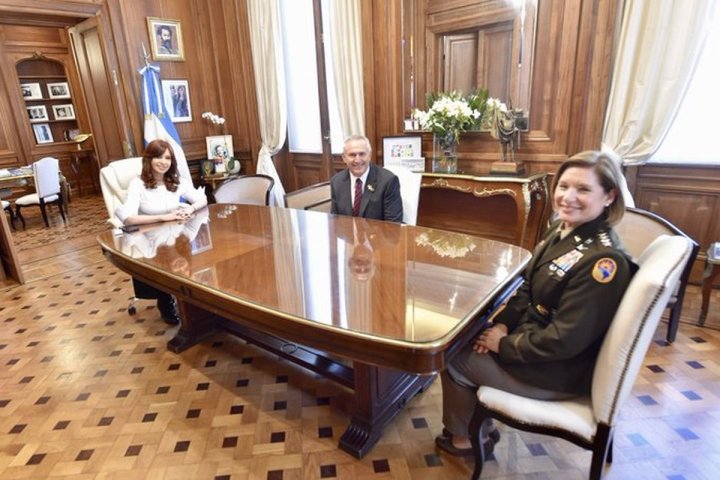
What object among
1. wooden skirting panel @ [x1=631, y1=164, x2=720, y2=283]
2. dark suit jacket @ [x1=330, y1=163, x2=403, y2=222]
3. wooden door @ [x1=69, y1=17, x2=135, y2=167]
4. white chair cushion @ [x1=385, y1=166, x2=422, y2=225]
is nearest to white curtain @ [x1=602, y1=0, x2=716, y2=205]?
wooden skirting panel @ [x1=631, y1=164, x2=720, y2=283]

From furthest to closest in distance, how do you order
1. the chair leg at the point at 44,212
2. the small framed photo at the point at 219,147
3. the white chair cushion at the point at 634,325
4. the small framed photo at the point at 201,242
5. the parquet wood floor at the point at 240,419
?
1. the chair leg at the point at 44,212
2. the small framed photo at the point at 219,147
3. the small framed photo at the point at 201,242
4. the parquet wood floor at the point at 240,419
5. the white chair cushion at the point at 634,325

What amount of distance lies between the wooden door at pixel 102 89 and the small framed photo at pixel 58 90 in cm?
348

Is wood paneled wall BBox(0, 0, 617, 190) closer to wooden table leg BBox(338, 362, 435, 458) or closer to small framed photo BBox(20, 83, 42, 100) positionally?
wooden table leg BBox(338, 362, 435, 458)

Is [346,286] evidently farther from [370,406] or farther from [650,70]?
[650,70]

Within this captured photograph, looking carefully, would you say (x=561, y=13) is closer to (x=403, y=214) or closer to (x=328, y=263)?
(x=403, y=214)

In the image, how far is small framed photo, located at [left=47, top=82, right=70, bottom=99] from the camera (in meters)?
7.56

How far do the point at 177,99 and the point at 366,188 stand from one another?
3446 mm

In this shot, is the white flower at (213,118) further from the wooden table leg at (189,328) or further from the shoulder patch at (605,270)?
the shoulder patch at (605,270)

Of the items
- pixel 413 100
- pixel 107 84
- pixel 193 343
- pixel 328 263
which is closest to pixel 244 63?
pixel 107 84

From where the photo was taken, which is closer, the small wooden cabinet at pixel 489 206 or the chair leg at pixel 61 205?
the small wooden cabinet at pixel 489 206

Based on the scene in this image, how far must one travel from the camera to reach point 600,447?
3.98 ft

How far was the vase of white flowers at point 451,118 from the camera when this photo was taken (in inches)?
131

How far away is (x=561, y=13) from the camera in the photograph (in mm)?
3004

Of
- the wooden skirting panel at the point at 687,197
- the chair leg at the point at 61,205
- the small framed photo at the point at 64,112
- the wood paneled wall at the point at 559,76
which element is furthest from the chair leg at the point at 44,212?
the wooden skirting panel at the point at 687,197
